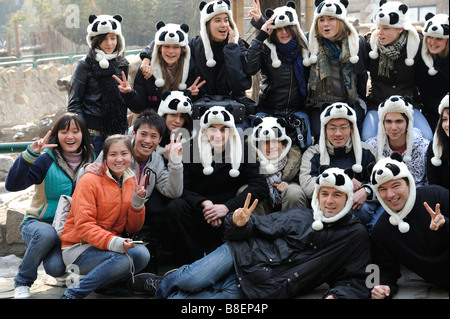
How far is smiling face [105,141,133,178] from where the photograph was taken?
12.9 ft

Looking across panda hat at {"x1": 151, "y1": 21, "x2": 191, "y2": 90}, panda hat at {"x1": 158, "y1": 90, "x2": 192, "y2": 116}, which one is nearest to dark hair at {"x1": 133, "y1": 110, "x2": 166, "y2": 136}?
panda hat at {"x1": 158, "y1": 90, "x2": 192, "y2": 116}

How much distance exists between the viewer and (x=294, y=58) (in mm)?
4738

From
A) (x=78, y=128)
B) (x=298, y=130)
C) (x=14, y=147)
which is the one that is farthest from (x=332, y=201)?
(x=14, y=147)

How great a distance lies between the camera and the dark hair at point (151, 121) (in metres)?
4.29

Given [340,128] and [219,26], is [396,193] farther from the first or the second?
[219,26]

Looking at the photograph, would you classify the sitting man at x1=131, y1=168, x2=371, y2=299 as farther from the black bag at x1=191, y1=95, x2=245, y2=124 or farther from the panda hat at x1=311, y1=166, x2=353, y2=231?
the black bag at x1=191, y1=95, x2=245, y2=124

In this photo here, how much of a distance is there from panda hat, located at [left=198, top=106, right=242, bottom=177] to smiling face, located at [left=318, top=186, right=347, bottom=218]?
77 centimetres

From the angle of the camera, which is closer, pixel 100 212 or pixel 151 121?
pixel 100 212

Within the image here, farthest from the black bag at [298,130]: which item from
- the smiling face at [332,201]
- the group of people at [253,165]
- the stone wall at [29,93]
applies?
the stone wall at [29,93]

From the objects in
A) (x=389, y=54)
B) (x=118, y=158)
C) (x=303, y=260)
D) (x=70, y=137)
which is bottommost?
(x=303, y=260)

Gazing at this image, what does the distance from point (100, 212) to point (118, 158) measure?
355 mm

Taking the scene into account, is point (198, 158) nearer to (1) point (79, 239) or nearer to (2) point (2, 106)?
(1) point (79, 239)

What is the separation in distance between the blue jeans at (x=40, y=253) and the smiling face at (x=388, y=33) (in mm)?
2708
